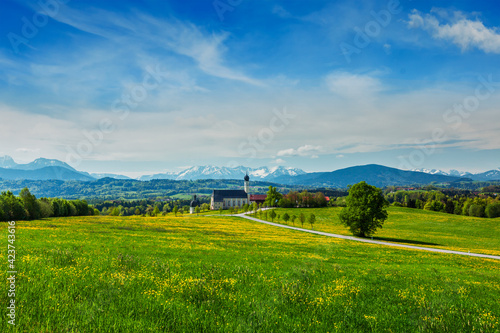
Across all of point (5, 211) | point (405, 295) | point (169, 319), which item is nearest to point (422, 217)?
point (405, 295)

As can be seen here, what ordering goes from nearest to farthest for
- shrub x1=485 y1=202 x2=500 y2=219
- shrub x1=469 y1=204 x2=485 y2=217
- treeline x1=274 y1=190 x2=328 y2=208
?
shrub x1=485 y1=202 x2=500 y2=219
shrub x1=469 y1=204 x2=485 y2=217
treeline x1=274 y1=190 x2=328 y2=208

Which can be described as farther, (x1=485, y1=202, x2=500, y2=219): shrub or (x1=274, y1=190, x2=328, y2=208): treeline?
(x1=274, y1=190, x2=328, y2=208): treeline

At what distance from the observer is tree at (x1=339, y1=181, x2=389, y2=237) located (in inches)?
2515

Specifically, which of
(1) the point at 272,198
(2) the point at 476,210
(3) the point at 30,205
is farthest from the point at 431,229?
(3) the point at 30,205

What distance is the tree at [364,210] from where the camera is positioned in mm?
63875

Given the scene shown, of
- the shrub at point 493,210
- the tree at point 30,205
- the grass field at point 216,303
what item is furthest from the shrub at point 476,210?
the tree at point 30,205

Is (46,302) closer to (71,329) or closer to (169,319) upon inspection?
(71,329)

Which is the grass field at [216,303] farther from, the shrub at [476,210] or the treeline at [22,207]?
the shrub at [476,210]

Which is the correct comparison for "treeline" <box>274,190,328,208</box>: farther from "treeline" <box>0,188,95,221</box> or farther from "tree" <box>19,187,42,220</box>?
"tree" <box>19,187,42,220</box>

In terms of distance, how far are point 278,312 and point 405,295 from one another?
6803 millimetres

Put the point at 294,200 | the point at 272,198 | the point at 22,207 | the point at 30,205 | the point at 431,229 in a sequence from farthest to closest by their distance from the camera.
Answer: the point at 294,200, the point at 272,198, the point at 431,229, the point at 30,205, the point at 22,207

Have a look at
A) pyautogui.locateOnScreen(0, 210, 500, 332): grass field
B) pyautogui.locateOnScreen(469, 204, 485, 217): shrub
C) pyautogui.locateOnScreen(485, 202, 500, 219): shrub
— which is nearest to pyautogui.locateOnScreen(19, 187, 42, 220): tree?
pyautogui.locateOnScreen(0, 210, 500, 332): grass field

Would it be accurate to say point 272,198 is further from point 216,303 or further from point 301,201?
point 216,303

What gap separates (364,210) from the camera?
63938 mm
